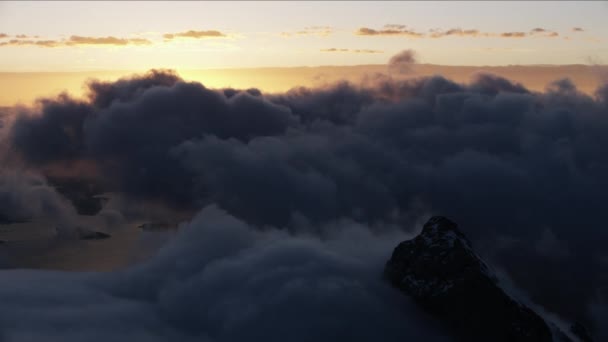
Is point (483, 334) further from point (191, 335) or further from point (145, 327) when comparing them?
point (145, 327)

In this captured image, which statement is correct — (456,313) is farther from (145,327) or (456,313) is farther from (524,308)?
(145,327)

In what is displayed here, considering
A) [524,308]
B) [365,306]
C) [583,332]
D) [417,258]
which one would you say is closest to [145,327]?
[365,306]

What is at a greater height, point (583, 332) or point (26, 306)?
point (26, 306)

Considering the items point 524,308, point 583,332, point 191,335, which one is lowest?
point 583,332

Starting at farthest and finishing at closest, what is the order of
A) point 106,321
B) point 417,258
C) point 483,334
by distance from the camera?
1. point 417,258
2. point 106,321
3. point 483,334

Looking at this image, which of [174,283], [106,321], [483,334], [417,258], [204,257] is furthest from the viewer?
[204,257]

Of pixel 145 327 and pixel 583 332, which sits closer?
pixel 145 327
